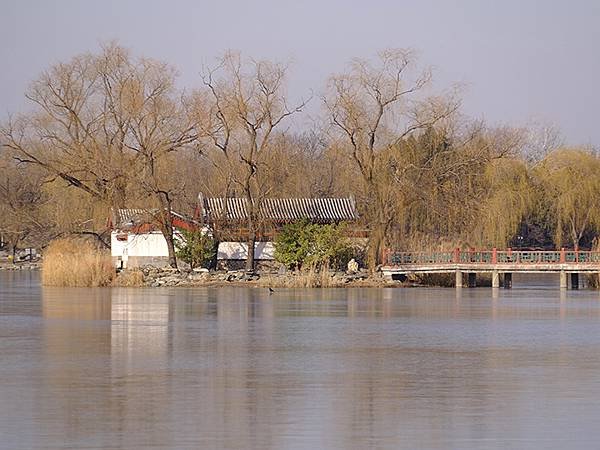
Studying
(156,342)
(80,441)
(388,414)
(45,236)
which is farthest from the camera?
(45,236)

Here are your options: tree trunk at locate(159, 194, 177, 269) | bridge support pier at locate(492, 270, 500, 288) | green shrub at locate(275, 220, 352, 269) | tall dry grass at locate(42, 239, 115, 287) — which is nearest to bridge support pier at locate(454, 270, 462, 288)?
bridge support pier at locate(492, 270, 500, 288)

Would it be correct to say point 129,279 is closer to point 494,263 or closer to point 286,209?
point 286,209

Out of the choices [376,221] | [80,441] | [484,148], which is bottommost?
[80,441]

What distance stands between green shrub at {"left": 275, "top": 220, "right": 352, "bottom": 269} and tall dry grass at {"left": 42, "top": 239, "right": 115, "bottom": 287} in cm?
668

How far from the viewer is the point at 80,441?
11.4m

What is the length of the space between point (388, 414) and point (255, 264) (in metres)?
36.3

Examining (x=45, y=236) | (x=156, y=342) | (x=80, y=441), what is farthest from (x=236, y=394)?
(x=45, y=236)

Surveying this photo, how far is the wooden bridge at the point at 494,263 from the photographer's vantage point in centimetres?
4231

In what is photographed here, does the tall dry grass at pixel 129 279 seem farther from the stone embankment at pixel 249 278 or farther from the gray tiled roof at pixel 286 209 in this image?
the gray tiled roof at pixel 286 209

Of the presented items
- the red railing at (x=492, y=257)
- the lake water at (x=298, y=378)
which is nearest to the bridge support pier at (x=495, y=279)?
the red railing at (x=492, y=257)

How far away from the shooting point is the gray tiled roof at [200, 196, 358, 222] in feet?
162

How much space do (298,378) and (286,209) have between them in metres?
33.8

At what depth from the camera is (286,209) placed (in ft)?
164

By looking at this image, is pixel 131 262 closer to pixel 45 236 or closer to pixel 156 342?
pixel 45 236
